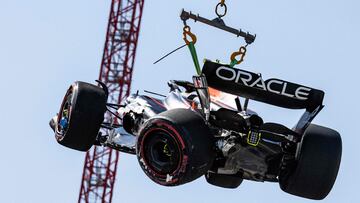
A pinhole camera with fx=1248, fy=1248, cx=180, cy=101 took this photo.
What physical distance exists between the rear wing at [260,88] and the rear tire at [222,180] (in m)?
3.59

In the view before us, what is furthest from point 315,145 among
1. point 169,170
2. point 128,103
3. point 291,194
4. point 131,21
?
point 131,21

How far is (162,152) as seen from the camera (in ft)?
72.8

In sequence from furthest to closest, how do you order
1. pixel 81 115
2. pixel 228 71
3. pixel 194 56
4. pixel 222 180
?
pixel 222 180, pixel 81 115, pixel 194 56, pixel 228 71

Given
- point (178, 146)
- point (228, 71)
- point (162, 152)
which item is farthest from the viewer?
point (162, 152)

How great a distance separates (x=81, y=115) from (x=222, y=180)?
327 centimetres

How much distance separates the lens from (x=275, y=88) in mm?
22188

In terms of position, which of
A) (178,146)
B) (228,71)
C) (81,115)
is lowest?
(81,115)

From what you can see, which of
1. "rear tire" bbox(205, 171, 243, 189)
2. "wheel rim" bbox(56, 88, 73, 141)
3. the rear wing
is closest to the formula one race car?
the rear wing

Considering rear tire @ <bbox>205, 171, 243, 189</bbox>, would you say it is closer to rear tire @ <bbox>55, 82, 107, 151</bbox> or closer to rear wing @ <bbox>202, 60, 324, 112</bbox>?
rear tire @ <bbox>55, 82, 107, 151</bbox>

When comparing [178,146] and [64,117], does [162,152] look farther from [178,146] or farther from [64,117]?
→ [64,117]

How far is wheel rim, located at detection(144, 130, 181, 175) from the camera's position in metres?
21.7

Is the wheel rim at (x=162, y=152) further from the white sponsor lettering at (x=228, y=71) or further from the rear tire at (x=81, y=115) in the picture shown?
the rear tire at (x=81, y=115)

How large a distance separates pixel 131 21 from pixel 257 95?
105ft

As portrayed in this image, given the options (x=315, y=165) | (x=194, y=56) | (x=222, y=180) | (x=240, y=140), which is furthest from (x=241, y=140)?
(x=222, y=180)
